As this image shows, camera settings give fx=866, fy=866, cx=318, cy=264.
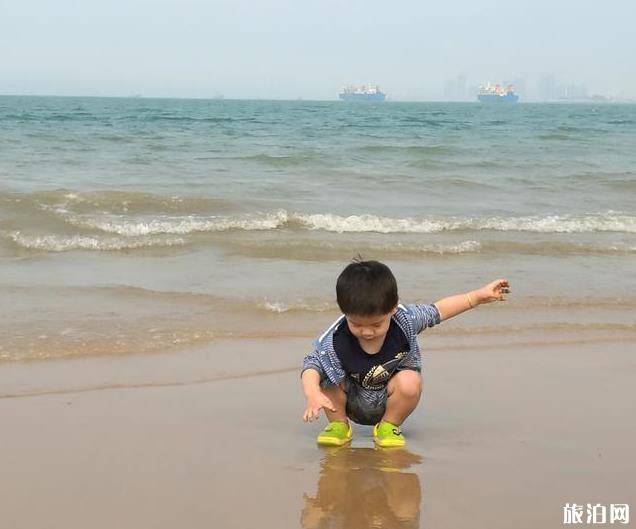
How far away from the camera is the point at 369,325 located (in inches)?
121

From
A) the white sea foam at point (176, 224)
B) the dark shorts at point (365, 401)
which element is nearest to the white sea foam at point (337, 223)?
the white sea foam at point (176, 224)

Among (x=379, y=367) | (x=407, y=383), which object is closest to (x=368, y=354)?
(x=379, y=367)

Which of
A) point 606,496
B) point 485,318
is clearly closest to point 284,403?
point 606,496

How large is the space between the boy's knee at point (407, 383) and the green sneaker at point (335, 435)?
0.25 metres

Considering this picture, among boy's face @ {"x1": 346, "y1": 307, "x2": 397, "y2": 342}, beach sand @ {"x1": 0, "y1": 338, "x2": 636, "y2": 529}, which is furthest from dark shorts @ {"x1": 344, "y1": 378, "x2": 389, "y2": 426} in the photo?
boy's face @ {"x1": 346, "y1": 307, "x2": 397, "y2": 342}

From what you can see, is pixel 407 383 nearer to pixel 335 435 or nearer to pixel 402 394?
pixel 402 394

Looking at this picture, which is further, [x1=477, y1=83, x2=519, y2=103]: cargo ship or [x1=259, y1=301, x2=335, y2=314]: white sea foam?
[x1=477, y1=83, x2=519, y2=103]: cargo ship

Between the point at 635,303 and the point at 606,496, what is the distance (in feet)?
10.9

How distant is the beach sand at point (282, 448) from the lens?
104 inches

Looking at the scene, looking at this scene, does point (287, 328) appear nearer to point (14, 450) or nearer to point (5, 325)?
point (5, 325)

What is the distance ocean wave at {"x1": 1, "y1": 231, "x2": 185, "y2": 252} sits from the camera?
7.34 meters

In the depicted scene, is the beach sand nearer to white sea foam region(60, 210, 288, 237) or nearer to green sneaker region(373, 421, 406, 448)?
green sneaker region(373, 421, 406, 448)

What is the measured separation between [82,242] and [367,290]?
16.6 ft

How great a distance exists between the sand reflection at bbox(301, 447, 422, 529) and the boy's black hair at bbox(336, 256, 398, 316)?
1.75 ft
